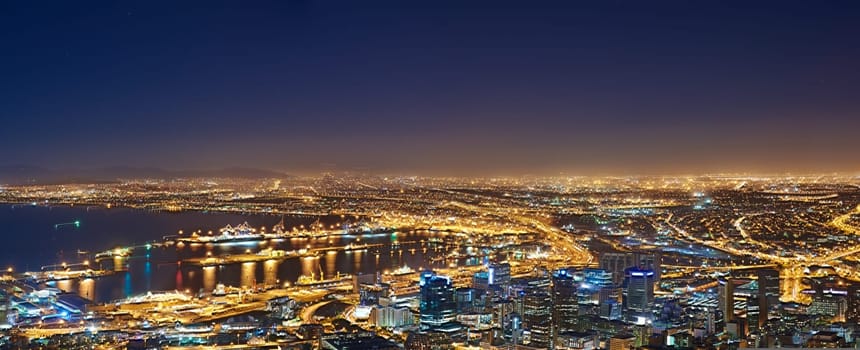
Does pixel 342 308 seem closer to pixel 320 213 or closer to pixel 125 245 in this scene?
pixel 125 245

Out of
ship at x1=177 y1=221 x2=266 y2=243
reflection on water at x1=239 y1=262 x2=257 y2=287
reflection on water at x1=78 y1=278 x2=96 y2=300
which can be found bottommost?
reflection on water at x1=78 y1=278 x2=96 y2=300

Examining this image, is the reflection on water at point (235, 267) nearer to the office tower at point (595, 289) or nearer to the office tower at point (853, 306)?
the office tower at point (595, 289)

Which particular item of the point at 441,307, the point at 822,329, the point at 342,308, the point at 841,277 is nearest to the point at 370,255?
the point at 342,308

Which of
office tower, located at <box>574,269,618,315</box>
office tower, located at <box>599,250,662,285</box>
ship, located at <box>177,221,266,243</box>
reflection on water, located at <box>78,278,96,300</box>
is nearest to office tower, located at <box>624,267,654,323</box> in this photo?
office tower, located at <box>574,269,618,315</box>

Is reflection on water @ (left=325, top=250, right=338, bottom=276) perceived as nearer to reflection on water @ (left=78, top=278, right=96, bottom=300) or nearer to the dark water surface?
the dark water surface

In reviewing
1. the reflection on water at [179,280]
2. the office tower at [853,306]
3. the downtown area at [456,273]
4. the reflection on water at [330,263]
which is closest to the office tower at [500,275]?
the downtown area at [456,273]
